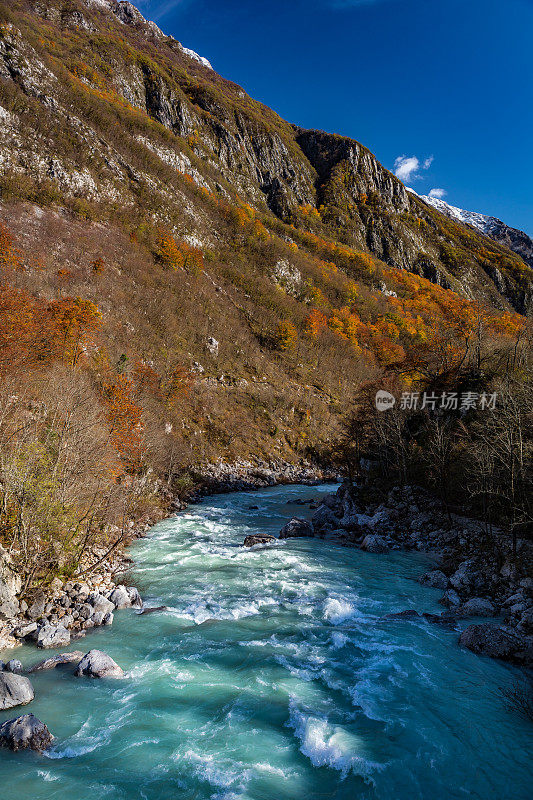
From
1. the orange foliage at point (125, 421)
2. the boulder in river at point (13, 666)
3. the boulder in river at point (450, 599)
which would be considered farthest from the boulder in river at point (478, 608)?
the orange foliage at point (125, 421)

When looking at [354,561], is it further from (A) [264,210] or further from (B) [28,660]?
(A) [264,210]

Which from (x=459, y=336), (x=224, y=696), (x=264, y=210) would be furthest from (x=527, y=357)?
(x=264, y=210)

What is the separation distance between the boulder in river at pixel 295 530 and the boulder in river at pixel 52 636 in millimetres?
11809

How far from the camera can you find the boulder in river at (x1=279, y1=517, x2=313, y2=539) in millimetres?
19109

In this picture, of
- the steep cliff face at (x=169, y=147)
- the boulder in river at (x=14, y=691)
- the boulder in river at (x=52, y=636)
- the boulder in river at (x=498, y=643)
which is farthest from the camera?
the steep cliff face at (x=169, y=147)

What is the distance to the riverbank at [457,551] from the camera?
952 centimetres

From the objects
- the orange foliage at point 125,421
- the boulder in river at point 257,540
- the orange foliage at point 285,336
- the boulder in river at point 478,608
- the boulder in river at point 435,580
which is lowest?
the boulder in river at point 257,540

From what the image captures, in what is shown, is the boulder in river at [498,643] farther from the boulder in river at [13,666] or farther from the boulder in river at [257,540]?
the boulder in river at [13,666]

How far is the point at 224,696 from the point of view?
729cm

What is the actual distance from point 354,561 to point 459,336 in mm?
22015

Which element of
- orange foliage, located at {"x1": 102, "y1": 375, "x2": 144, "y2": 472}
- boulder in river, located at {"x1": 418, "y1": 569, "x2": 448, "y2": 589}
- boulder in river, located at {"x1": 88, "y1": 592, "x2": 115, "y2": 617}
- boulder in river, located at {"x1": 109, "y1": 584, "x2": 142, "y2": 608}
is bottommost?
boulder in river, located at {"x1": 109, "y1": 584, "x2": 142, "y2": 608}

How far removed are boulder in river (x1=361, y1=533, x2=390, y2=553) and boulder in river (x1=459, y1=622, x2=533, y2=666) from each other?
306 inches

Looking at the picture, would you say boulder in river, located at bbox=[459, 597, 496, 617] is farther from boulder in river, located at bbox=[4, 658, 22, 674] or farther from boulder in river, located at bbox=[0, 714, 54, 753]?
boulder in river, located at bbox=[4, 658, 22, 674]

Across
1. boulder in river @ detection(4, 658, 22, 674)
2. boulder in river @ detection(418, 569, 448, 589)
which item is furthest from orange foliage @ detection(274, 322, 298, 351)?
boulder in river @ detection(4, 658, 22, 674)
